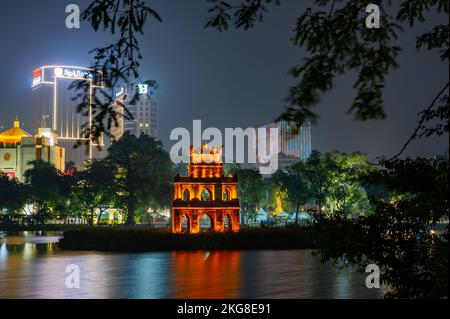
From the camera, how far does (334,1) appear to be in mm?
7297

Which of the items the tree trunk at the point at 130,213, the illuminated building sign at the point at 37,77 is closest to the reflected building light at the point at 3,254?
the tree trunk at the point at 130,213

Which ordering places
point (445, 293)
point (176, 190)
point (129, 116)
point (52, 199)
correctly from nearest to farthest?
point (129, 116)
point (445, 293)
point (176, 190)
point (52, 199)

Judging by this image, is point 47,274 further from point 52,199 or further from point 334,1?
point 52,199

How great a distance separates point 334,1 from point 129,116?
9.47 ft

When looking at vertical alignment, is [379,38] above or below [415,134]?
above

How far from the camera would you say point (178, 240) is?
53125mm

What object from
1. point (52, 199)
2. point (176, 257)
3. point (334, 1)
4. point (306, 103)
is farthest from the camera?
point (52, 199)

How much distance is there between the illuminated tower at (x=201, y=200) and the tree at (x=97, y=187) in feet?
106

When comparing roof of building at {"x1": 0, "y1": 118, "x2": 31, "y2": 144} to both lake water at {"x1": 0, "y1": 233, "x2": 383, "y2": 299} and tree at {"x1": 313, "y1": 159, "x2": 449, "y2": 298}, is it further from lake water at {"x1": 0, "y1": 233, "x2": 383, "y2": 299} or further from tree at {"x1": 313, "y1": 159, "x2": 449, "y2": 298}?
tree at {"x1": 313, "y1": 159, "x2": 449, "y2": 298}

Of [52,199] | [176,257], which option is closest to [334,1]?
[176,257]

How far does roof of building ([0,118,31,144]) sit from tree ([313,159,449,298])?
434 feet

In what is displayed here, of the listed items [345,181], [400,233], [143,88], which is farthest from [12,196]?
[143,88]

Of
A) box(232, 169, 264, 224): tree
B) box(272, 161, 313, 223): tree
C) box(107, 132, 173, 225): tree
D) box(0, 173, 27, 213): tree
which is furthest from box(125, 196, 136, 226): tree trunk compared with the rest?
box(272, 161, 313, 223): tree

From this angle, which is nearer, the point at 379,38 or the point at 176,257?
the point at 379,38
